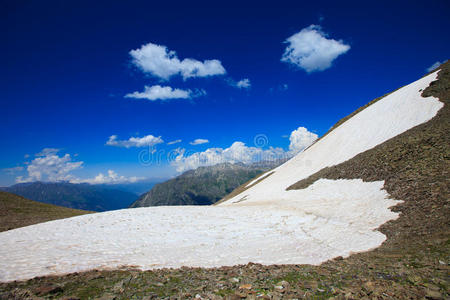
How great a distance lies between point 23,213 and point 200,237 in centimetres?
3123

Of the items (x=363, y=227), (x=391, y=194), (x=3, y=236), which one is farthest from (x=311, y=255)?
(x=3, y=236)

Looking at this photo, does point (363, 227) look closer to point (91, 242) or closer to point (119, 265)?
point (119, 265)

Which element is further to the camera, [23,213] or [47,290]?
[23,213]

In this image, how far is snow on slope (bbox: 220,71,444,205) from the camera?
31422 mm

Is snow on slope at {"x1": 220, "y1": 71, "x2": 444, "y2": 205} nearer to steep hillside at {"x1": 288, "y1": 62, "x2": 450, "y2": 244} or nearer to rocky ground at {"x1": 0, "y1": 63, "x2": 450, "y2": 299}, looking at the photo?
steep hillside at {"x1": 288, "y1": 62, "x2": 450, "y2": 244}

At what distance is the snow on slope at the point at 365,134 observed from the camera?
103ft

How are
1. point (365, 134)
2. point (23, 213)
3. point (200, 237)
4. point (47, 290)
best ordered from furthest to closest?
point (365, 134) < point (23, 213) < point (200, 237) < point (47, 290)

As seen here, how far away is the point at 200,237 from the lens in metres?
13.4

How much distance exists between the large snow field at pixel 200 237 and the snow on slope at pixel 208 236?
40mm

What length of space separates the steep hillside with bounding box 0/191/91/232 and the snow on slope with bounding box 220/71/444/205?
84.8ft

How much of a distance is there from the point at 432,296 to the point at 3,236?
2173cm

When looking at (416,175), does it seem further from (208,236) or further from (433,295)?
(208,236)

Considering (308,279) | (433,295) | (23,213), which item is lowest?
(308,279)

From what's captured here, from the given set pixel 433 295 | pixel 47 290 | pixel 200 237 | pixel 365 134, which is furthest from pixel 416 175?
pixel 47 290
